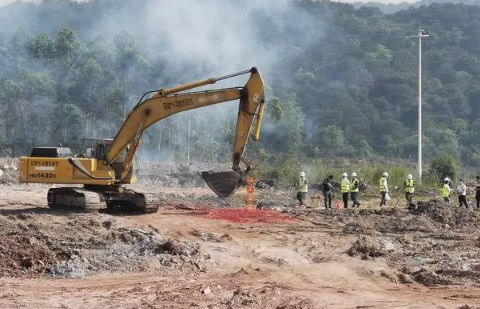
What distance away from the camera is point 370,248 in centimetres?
1472

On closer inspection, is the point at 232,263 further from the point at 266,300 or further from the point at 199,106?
the point at 199,106

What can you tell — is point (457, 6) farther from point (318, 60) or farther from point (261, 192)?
point (261, 192)

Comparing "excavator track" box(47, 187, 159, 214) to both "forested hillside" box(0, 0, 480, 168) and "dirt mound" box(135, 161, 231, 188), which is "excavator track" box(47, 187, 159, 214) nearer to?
"dirt mound" box(135, 161, 231, 188)

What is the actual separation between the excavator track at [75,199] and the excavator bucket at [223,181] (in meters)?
2.96

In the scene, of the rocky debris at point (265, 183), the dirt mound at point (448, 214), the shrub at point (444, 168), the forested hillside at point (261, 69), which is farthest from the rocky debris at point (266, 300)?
the forested hillside at point (261, 69)

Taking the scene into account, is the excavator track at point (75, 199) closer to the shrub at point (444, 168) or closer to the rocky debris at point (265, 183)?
the rocky debris at point (265, 183)

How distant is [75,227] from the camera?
16469mm

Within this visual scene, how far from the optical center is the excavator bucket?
62.5 feet

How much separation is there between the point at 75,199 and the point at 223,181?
13.1 feet

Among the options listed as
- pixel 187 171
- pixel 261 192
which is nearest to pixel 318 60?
pixel 187 171

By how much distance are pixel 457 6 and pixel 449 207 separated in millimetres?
88221

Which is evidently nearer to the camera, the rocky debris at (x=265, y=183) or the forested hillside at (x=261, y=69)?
the rocky debris at (x=265, y=183)

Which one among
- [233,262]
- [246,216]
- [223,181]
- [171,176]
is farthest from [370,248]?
[171,176]

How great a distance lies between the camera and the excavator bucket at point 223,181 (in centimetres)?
1905
